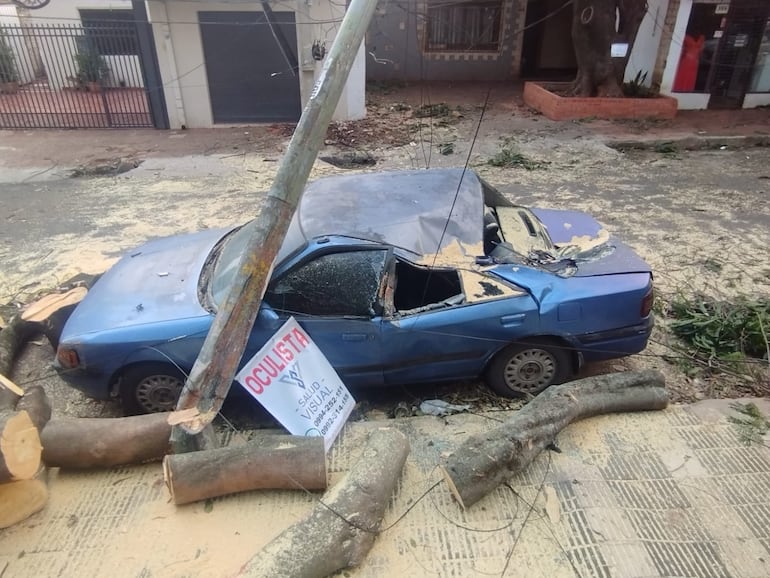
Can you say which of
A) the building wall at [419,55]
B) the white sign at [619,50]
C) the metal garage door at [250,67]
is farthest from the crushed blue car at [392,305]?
the building wall at [419,55]

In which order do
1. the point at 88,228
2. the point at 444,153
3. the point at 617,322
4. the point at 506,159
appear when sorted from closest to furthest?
the point at 617,322, the point at 88,228, the point at 506,159, the point at 444,153

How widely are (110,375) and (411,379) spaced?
2.01m

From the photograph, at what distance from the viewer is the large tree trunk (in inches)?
486

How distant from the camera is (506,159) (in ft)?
31.9

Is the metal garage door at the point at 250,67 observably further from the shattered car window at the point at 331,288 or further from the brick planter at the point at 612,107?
the shattered car window at the point at 331,288

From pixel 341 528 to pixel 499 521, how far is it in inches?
34.4

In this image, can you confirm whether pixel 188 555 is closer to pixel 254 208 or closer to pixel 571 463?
pixel 571 463

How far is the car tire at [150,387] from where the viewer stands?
11.5 ft

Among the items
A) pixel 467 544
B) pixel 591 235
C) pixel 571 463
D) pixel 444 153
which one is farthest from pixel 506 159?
pixel 467 544

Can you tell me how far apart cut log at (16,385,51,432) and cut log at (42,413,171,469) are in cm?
8

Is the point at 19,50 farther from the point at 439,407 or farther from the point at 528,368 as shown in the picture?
the point at 528,368

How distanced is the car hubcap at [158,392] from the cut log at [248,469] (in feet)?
2.74

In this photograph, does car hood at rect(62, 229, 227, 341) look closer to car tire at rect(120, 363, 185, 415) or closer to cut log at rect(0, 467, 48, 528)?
car tire at rect(120, 363, 185, 415)

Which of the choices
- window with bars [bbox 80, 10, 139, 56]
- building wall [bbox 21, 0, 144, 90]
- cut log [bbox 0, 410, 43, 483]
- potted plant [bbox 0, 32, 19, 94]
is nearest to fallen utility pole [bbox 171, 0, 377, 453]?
cut log [bbox 0, 410, 43, 483]
